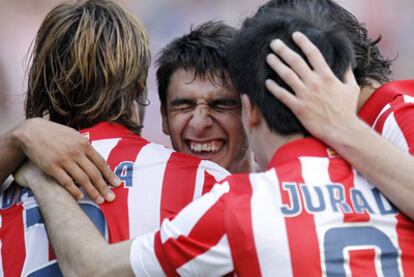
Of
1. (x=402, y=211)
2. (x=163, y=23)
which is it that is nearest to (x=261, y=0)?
(x=163, y=23)

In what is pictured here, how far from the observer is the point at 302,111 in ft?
5.65

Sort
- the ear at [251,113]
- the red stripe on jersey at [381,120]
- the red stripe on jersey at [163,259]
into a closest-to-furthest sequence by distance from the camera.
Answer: the red stripe on jersey at [163,259] < the ear at [251,113] < the red stripe on jersey at [381,120]

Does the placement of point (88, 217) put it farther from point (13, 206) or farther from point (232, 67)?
point (232, 67)

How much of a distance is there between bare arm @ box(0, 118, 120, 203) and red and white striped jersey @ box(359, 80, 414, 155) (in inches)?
26.6

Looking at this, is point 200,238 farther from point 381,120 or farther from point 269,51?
point 381,120

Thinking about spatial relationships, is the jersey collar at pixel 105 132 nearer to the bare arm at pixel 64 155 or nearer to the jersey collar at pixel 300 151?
the bare arm at pixel 64 155

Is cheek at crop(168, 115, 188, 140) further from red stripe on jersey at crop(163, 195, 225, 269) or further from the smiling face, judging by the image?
red stripe on jersey at crop(163, 195, 225, 269)

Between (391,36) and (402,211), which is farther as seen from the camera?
(391,36)

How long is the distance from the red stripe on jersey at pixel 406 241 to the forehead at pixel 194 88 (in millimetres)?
1001

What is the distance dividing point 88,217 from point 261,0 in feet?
15.9

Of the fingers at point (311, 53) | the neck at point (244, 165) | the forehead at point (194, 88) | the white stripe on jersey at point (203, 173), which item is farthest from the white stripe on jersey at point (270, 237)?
the neck at point (244, 165)

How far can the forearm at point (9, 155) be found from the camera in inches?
82.0

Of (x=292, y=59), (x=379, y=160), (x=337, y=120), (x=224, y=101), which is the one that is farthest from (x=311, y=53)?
(x=224, y=101)

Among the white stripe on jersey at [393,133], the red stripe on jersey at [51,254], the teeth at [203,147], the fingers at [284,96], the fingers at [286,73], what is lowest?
the red stripe on jersey at [51,254]
